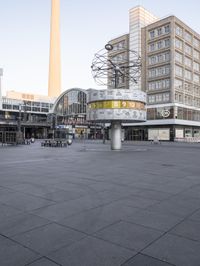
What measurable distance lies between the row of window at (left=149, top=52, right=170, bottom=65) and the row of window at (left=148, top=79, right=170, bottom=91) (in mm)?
5345

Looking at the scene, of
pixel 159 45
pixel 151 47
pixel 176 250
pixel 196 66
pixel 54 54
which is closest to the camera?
pixel 176 250

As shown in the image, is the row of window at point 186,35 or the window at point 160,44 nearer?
the row of window at point 186,35

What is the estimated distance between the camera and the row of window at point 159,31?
65312 millimetres

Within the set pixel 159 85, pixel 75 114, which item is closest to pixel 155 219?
pixel 159 85

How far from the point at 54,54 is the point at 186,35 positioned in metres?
96.8

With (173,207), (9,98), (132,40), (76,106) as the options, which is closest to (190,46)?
(132,40)

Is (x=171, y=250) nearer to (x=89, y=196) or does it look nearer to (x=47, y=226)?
(x=47, y=226)

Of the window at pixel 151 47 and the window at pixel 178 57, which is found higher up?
the window at pixel 151 47

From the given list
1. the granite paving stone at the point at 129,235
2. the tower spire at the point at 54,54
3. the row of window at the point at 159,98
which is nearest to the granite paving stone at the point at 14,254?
the granite paving stone at the point at 129,235

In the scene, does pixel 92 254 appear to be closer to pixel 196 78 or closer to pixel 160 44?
pixel 160 44

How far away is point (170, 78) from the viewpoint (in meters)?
63.9

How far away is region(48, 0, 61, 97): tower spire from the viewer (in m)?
149

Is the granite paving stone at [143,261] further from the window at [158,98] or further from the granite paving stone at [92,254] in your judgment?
the window at [158,98]

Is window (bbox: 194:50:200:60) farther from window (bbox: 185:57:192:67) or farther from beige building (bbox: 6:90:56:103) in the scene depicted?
beige building (bbox: 6:90:56:103)
